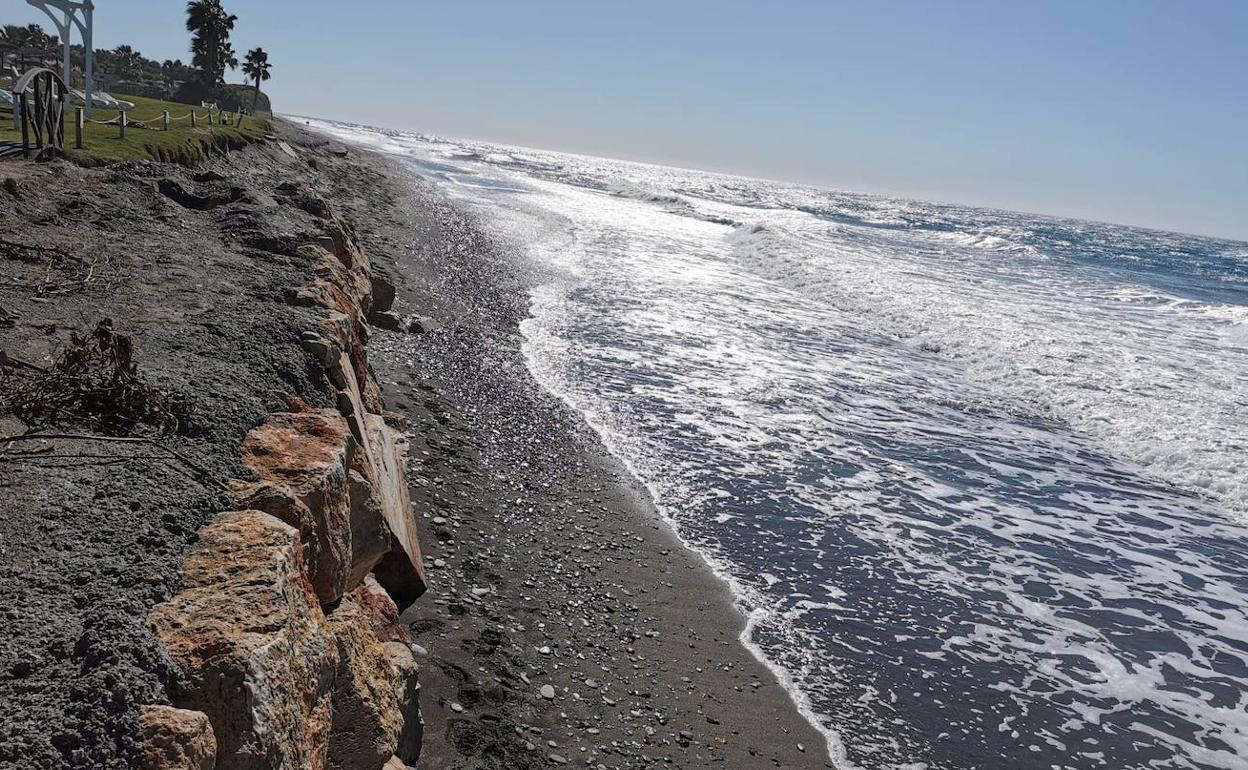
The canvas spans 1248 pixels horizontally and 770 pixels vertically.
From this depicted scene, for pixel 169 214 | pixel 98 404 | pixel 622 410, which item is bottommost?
pixel 622 410

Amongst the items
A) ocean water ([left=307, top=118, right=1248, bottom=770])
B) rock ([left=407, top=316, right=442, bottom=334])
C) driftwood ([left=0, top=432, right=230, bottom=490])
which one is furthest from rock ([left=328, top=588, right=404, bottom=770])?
rock ([left=407, top=316, right=442, bottom=334])

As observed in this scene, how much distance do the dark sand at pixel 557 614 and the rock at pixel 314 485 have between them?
161 centimetres

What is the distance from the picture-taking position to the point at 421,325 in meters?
16.0

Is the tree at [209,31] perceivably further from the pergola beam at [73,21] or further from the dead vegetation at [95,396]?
the dead vegetation at [95,396]

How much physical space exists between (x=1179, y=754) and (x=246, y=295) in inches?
359

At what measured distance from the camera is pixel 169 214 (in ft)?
35.0

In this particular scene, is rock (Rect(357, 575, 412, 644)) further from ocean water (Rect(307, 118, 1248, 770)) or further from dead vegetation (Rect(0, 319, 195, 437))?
ocean water (Rect(307, 118, 1248, 770))

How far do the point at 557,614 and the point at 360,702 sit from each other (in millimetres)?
3349

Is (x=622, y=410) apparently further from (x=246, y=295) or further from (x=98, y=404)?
(x=98, y=404)

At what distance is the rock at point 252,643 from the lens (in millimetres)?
3029

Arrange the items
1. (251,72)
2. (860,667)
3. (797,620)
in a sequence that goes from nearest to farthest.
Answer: (860,667) → (797,620) → (251,72)

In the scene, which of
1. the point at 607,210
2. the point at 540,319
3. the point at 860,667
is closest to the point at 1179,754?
the point at 860,667

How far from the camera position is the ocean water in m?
7.13

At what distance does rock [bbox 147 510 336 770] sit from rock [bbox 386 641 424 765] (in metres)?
0.94
